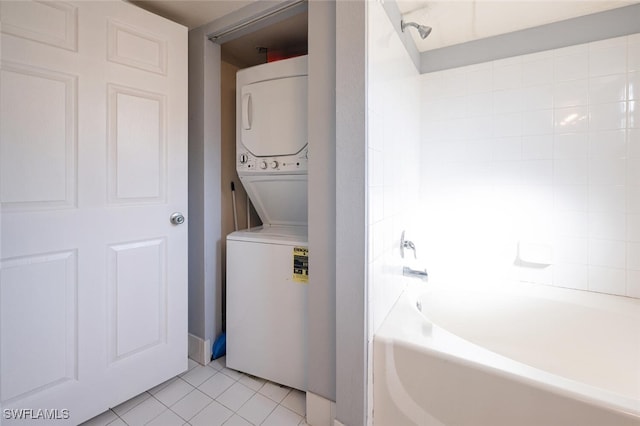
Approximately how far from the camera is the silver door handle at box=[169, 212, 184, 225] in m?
1.62

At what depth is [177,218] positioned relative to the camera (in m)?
1.63

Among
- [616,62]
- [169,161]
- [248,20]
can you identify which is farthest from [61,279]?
[616,62]

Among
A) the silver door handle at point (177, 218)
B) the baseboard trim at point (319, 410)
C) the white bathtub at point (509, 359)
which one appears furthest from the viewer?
the silver door handle at point (177, 218)

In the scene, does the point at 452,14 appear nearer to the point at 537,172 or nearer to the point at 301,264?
the point at 537,172

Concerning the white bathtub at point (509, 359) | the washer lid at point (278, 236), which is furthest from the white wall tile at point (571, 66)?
the washer lid at point (278, 236)

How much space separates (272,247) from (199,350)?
920 millimetres

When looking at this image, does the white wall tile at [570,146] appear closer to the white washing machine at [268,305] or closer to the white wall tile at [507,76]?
the white wall tile at [507,76]

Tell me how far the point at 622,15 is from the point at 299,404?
2751 mm

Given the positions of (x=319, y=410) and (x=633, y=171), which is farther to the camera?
(x=633, y=171)

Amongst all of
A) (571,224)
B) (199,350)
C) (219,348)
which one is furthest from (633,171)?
(199,350)

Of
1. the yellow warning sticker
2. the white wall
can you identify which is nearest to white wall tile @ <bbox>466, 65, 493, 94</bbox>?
the white wall

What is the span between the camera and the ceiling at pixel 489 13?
1536mm

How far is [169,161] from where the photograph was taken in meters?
1.61

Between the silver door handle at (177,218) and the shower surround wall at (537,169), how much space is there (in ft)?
5.47
